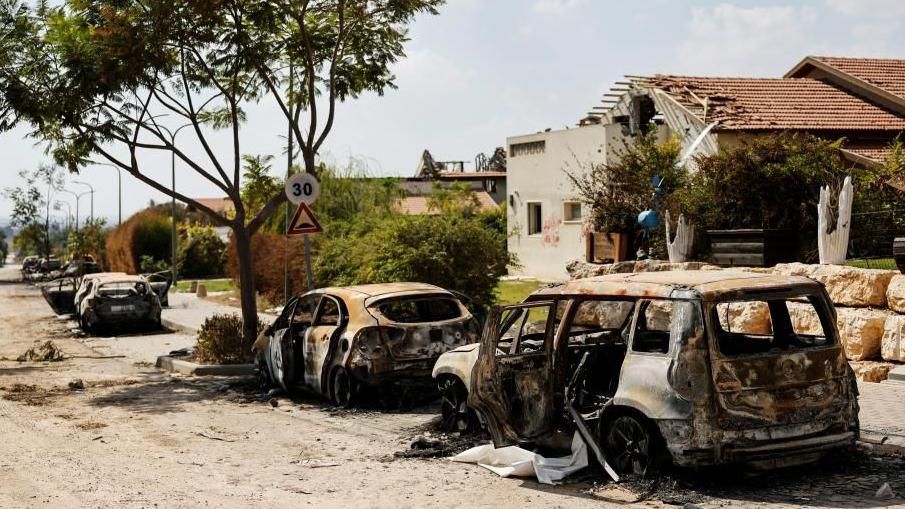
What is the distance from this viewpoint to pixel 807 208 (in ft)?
50.0

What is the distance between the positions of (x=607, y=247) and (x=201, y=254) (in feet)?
141

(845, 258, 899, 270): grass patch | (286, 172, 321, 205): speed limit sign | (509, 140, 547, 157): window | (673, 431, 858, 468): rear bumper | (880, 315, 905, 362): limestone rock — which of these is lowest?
(673, 431, 858, 468): rear bumper

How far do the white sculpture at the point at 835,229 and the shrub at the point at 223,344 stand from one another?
857 centimetres

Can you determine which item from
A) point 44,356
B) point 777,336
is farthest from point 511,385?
point 44,356

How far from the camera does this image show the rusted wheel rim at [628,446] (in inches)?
326

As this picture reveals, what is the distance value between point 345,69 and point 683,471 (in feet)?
38.1

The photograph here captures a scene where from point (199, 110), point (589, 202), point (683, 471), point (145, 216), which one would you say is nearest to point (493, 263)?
point (589, 202)

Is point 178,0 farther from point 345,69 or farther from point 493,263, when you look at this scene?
point 493,263

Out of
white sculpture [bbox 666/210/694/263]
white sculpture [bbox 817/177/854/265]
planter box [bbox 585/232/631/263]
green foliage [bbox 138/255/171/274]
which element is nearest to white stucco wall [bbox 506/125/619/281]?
planter box [bbox 585/232/631/263]

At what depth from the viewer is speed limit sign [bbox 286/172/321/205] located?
16016 mm

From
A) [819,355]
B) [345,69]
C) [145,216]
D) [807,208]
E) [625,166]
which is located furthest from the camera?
[145,216]

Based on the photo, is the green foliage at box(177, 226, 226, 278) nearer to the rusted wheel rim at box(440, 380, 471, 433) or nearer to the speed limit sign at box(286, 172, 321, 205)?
the speed limit sign at box(286, 172, 321, 205)

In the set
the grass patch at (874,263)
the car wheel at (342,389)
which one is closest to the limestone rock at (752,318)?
the grass patch at (874,263)

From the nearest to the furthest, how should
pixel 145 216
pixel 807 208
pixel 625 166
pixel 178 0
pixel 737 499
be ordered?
pixel 737 499 < pixel 807 208 < pixel 178 0 < pixel 625 166 < pixel 145 216
